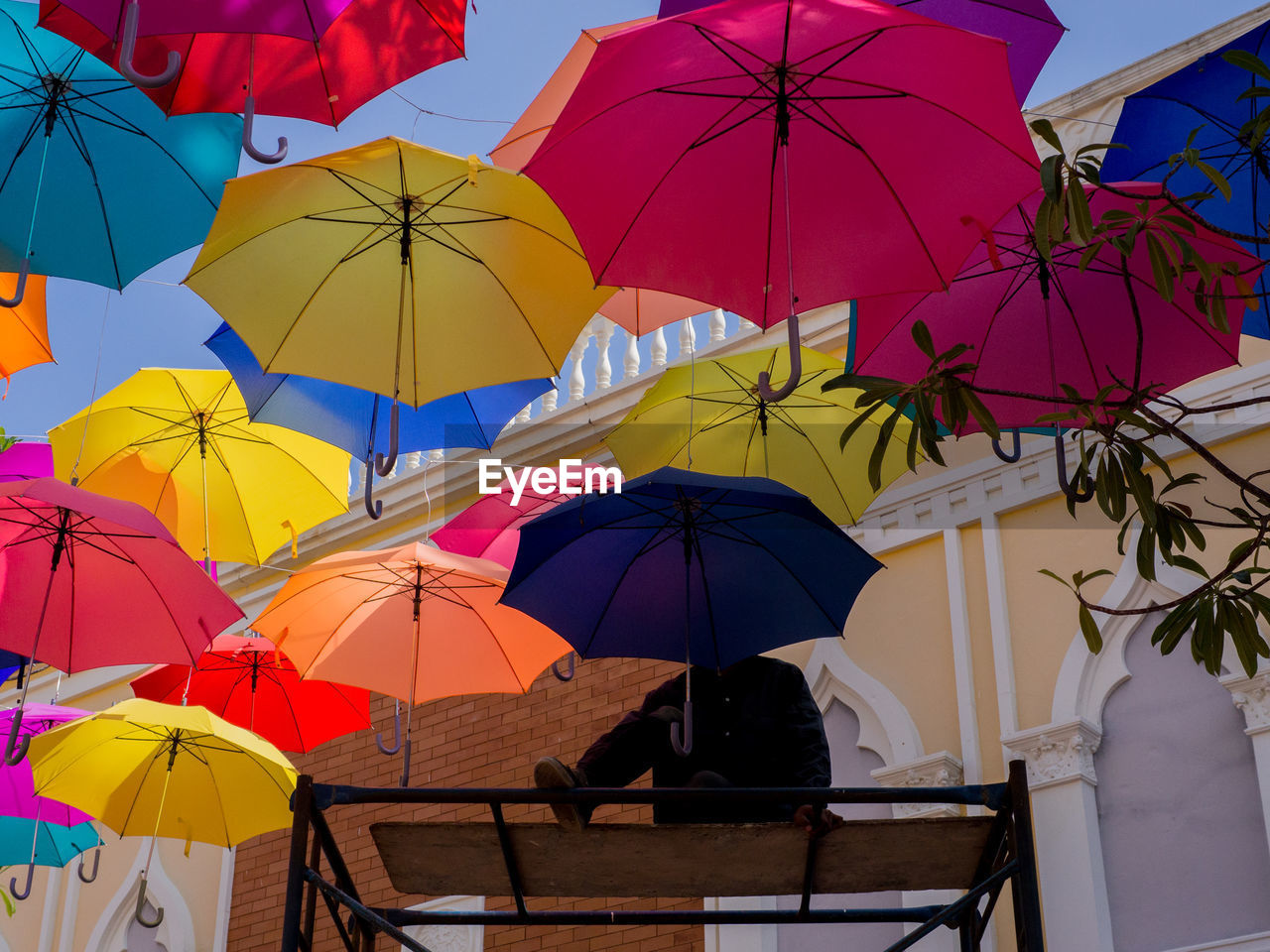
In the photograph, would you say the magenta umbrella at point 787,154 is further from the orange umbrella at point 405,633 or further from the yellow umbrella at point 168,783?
the yellow umbrella at point 168,783

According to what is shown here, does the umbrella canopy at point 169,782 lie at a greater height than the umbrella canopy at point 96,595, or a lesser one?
lesser

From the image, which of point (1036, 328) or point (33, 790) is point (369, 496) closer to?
point (1036, 328)

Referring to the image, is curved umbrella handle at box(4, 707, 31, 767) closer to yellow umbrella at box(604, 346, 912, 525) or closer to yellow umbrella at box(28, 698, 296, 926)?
yellow umbrella at box(28, 698, 296, 926)

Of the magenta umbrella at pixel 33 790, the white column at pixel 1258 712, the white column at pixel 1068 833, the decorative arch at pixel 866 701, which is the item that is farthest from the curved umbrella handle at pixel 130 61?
the white column at pixel 1258 712

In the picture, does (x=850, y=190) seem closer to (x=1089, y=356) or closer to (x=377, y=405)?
(x=1089, y=356)

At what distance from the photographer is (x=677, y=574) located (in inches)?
216

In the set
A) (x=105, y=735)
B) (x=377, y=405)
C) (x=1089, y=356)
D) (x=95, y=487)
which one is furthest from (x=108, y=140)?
(x=1089, y=356)

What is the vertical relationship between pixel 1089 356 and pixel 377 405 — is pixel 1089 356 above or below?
below

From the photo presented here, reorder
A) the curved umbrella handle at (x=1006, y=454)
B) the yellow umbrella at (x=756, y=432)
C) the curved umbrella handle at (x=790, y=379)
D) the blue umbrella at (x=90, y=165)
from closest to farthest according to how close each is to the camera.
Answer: the curved umbrella handle at (x=790, y=379)
the curved umbrella handle at (x=1006, y=454)
the blue umbrella at (x=90, y=165)
the yellow umbrella at (x=756, y=432)

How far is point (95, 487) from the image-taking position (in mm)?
7625

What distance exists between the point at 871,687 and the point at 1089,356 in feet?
8.28

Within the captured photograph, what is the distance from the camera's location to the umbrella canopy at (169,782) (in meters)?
7.04

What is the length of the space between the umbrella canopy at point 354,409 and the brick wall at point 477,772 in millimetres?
1862

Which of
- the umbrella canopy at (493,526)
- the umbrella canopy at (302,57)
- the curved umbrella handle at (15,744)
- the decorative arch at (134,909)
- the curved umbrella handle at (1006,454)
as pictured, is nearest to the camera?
the curved umbrella handle at (1006,454)
